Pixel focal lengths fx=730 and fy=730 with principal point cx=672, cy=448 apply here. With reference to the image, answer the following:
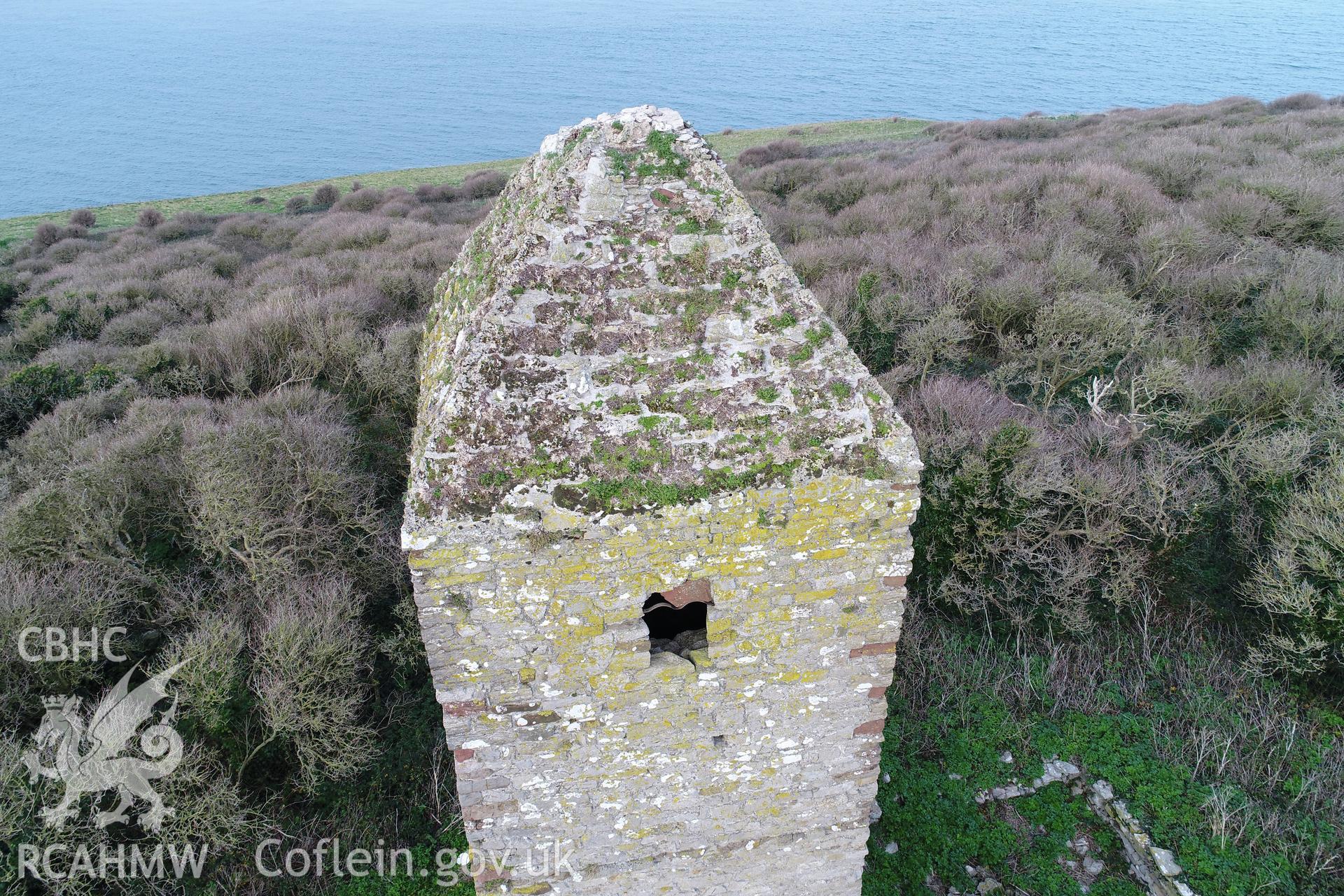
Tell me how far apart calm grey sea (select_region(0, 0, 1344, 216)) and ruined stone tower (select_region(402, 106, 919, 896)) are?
158ft

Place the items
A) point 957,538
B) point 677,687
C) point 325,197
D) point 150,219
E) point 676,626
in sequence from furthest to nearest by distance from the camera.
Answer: point 325,197 → point 150,219 → point 957,538 → point 676,626 → point 677,687

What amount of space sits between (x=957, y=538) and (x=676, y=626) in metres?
7.07

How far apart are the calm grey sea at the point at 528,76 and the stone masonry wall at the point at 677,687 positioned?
48113 millimetres

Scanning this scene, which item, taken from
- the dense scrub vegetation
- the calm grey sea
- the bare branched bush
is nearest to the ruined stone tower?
the dense scrub vegetation

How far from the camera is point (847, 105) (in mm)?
59250

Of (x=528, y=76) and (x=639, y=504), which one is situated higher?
(x=528, y=76)

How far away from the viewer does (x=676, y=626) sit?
19.1ft

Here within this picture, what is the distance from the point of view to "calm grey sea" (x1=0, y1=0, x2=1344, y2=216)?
2044 inches

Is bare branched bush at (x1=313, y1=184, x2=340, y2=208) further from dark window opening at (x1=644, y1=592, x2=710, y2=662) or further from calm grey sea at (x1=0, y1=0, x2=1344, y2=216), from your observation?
dark window opening at (x1=644, y1=592, x2=710, y2=662)

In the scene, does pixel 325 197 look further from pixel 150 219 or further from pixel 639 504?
pixel 639 504

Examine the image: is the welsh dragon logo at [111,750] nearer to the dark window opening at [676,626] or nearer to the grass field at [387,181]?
the dark window opening at [676,626]

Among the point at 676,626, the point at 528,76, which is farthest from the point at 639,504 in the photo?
the point at 528,76

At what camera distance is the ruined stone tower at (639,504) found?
406 centimetres

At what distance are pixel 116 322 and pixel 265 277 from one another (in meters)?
3.75
